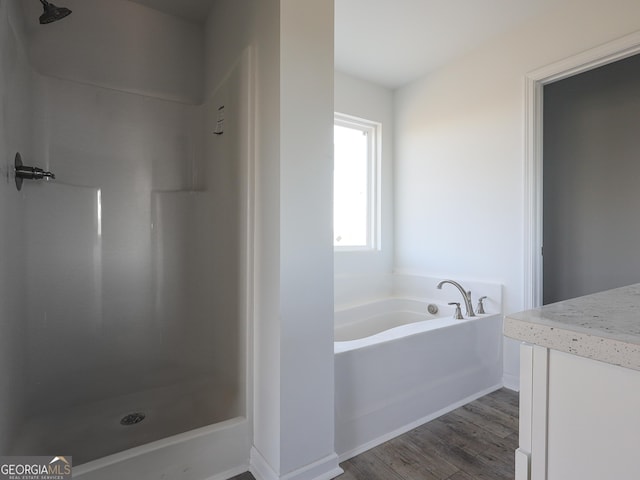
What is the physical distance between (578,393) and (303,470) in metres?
1.23

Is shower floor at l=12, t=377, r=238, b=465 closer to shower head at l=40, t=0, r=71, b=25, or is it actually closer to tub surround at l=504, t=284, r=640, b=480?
tub surround at l=504, t=284, r=640, b=480

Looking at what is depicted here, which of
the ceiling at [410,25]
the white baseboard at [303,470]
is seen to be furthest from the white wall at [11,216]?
the white baseboard at [303,470]

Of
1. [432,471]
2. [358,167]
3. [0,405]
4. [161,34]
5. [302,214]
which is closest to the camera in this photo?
[0,405]

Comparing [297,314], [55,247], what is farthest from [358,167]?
[55,247]

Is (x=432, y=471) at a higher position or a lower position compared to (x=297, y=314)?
lower

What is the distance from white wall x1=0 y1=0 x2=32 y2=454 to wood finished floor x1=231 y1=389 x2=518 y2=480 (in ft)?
3.54

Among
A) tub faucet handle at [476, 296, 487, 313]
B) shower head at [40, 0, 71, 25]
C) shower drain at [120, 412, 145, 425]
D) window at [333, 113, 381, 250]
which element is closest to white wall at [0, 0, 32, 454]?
shower head at [40, 0, 71, 25]

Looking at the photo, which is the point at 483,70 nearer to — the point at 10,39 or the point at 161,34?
the point at 161,34

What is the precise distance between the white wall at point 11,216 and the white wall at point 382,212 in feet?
6.65

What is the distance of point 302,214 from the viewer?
141 centimetres

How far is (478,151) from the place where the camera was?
255cm

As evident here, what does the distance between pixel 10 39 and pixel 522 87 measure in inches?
113

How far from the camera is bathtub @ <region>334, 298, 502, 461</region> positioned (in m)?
1.63

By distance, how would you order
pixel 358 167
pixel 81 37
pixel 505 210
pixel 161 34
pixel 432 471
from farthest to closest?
pixel 358 167 → pixel 505 210 → pixel 161 34 → pixel 81 37 → pixel 432 471
